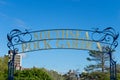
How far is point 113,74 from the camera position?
1496 centimetres

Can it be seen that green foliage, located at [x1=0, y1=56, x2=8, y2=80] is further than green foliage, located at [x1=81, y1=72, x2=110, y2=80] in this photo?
No

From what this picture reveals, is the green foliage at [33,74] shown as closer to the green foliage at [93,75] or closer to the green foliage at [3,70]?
the green foliage at [3,70]

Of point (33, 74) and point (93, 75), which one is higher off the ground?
point (33, 74)

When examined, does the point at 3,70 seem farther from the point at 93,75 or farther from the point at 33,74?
the point at 93,75

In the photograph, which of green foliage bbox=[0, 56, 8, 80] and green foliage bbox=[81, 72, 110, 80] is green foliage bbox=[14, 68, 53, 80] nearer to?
green foliage bbox=[0, 56, 8, 80]

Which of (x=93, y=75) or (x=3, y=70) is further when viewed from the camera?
(x=93, y=75)

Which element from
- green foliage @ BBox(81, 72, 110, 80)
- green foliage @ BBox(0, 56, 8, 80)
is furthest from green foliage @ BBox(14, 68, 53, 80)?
green foliage @ BBox(81, 72, 110, 80)


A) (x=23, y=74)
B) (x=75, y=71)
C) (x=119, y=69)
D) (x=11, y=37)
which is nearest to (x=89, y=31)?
(x=11, y=37)

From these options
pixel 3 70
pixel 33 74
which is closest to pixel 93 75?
pixel 33 74

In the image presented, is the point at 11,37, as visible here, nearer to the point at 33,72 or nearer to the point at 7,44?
the point at 7,44

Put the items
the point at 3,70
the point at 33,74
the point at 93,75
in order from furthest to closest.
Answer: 1. the point at 93,75
2. the point at 3,70
3. the point at 33,74

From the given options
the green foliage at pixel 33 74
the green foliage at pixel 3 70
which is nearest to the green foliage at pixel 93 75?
the green foliage at pixel 33 74

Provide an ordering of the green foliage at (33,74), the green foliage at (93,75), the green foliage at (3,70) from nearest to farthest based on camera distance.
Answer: the green foliage at (3,70) < the green foliage at (33,74) < the green foliage at (93,75)

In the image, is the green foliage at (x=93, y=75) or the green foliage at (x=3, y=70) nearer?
the green foliage at (x=3, y=70)
